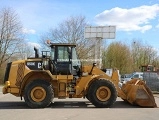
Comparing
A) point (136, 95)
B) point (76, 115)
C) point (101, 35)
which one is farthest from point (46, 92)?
point (101, 35)

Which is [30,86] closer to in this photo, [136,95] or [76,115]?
[76,115]

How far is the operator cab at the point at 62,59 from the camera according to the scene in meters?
17.3

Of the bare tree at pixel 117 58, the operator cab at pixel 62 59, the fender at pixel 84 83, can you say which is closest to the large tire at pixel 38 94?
the operator cab at pixel 62 59

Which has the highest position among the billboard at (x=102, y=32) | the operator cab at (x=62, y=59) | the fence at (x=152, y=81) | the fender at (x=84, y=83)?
the billboard at (x=102, y=32)

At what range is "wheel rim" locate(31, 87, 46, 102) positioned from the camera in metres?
16.5

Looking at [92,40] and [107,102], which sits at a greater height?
[92,40]

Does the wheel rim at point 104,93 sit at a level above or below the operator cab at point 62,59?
below

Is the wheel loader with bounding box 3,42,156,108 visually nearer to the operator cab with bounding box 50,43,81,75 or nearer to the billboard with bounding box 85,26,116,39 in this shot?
the operator cab with bounding box 50,43,81,75

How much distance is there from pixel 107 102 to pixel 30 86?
12.7 feet

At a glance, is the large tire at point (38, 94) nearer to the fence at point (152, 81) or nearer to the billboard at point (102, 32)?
the fence at point (152, 81)

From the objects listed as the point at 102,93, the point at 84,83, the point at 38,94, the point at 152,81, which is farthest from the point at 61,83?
the point at 152,81

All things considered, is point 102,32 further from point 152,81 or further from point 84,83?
point 84,83

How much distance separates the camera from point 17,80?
1688 cm

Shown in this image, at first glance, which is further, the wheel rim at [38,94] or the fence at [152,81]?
the fence at [152,81]
